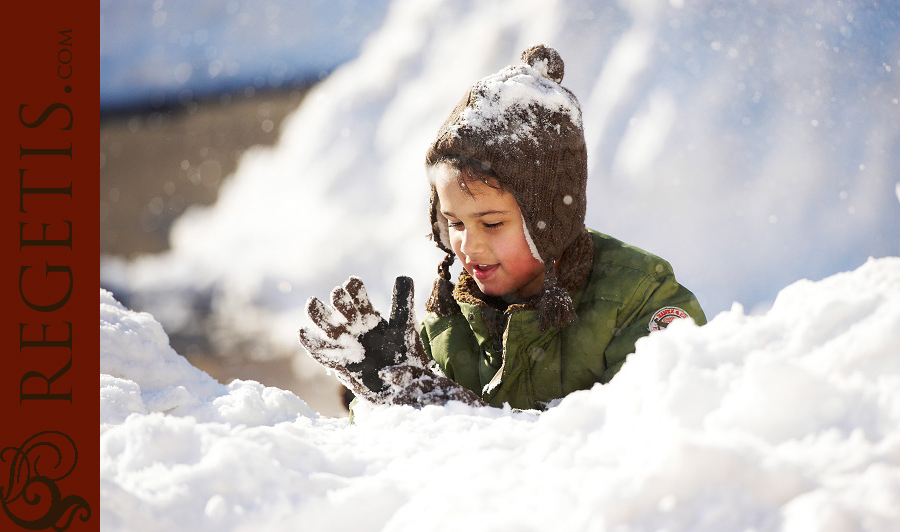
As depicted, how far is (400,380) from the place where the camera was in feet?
7.18

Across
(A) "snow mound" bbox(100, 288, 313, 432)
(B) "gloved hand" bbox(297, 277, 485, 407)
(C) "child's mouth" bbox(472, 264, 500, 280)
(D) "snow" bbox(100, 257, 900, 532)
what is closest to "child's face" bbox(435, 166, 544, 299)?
(C) "child's mouth" bbox(472, 264, 500, 280)

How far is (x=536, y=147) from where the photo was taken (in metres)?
A: 2.47

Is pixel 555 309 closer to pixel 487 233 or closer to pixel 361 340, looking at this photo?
pixel 487 233

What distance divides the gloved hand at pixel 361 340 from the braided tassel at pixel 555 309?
40cm

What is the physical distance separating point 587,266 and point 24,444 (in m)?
1.84

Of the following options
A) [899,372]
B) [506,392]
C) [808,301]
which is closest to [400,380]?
[506,392]

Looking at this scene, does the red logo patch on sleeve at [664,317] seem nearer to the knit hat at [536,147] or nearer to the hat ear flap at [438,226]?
the knit hat at [536,147]

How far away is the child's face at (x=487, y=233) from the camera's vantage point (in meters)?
2.44

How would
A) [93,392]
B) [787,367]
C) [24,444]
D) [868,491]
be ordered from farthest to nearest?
[93,392] < [24,444] < [787,367] < [868,491]

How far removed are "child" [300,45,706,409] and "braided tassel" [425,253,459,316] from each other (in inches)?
4.8

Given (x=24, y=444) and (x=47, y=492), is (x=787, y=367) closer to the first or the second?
(x=47, y=492)

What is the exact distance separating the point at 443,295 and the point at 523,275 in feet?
1.25

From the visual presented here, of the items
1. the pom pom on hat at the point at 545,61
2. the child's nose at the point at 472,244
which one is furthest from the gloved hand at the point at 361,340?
the pom pom on hat at the point at 545,61

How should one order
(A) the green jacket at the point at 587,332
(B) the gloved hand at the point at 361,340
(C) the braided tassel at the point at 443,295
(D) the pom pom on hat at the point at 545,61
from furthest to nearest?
(C) the braided tassel at the point at 443,295, (D) the pom pom on hat at the point at 545,61, (A) the green jacket at the point at 587,332, (B) the gloved hand at the point at 361,340
